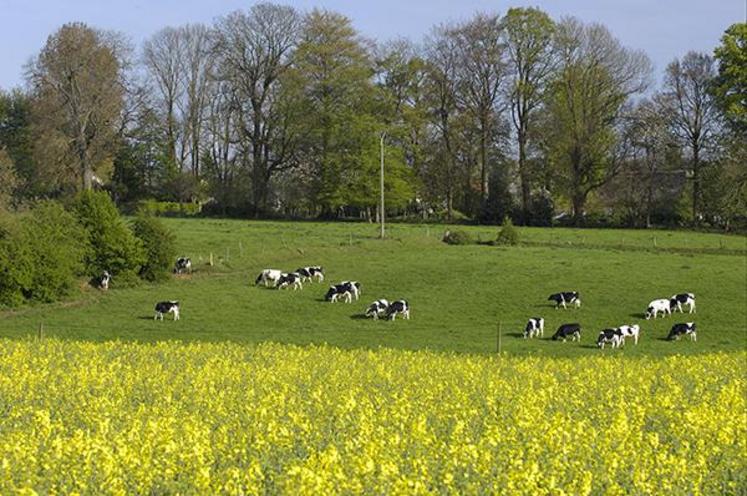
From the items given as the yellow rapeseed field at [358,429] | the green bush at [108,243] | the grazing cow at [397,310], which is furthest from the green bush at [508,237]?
the yellow rapeseed field at [358,429]

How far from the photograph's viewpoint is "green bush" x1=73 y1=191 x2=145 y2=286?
147ft

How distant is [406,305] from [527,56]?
53642 mm

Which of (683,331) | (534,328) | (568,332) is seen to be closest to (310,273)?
(534,328)

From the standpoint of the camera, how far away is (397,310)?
38938 mm

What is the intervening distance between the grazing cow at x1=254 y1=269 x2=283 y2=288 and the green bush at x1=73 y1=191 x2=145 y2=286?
6253 millimetres

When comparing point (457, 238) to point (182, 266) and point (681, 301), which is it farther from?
point (681, 301)

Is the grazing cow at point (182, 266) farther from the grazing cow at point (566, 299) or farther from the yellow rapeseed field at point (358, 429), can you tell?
the yellow rapeseed field at point (358, 429)

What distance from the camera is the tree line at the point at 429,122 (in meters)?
74.1

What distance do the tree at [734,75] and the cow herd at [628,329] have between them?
38.8m

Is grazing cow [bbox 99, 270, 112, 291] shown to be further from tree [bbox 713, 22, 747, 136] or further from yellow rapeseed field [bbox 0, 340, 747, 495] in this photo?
tree [bbox 713, 22, 747, 136]

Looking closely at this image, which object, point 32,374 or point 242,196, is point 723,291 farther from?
point 242,196

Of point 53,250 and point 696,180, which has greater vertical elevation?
point 696,180

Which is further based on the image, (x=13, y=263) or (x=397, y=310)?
(x=13, y=263)

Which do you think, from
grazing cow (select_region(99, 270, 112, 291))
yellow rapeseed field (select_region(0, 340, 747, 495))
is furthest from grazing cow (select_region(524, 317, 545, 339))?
grazing cow (select_region(99, 270, 112, 291))
